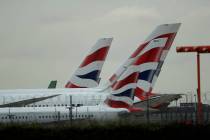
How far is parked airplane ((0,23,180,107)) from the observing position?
5195 centimetres

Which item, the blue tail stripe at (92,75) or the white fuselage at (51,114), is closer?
the white fuselage at (51,114)

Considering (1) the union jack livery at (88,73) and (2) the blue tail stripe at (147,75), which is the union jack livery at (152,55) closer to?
(2) the blue tail stripe at (147,75)

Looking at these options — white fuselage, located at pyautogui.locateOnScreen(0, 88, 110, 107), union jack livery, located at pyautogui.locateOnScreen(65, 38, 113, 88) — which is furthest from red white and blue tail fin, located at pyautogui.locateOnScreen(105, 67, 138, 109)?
union jack livery, located at pyautogui.locateOnScreen(65, 38, 113, 88)

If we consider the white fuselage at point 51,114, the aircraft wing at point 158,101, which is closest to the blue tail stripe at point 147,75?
the aircraft wing at point 158,101

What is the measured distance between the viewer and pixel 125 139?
2755 cm

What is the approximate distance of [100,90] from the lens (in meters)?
59.8

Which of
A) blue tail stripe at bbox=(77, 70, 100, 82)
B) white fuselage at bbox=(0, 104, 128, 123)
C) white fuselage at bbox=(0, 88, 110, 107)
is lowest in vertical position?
white fuselage at bbox=(0, 104, 128, 123)

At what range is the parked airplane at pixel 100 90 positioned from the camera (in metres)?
51.9

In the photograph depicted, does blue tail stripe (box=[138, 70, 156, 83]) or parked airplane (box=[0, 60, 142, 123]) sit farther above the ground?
blue tail stripe (box=[138, 70, 156, 83])

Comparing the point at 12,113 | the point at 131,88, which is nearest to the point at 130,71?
the point at 131,88

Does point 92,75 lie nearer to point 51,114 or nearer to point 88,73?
point 88,73

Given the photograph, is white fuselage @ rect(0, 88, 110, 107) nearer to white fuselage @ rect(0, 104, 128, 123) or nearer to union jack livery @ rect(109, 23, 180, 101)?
union jack livery @ rect(109, 23, 180, 101)

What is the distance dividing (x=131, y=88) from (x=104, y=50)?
30823 millimetres

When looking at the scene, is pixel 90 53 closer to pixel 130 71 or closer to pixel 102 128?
pixel 130 71
